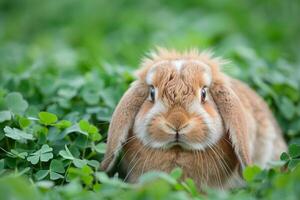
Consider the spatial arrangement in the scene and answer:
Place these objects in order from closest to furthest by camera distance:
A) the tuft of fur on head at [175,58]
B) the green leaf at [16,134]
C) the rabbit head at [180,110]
A: the rabbit head at [180,110] → the green leaf at [16,134] → the tuft of fur on head at [175,58]

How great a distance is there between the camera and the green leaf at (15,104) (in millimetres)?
5348

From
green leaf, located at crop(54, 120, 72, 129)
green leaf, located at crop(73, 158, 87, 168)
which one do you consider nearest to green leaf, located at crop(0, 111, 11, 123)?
green leaf, located at crop(54, 120, 72, 129)

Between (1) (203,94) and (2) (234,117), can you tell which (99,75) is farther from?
(2) (234,117)

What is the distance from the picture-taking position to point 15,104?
5375 mm

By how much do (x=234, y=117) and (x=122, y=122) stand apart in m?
0.83

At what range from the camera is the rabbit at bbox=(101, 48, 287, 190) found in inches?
187

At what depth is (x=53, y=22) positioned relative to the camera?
430 inches

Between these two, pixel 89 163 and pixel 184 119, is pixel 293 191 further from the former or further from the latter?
pixel 89 163

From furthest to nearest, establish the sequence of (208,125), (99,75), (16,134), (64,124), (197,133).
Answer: (99,75), (64,124), (16,134), (208,125), (197,133)

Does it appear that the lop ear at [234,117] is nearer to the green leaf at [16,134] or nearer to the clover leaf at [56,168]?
the clover leaf at [56,168]

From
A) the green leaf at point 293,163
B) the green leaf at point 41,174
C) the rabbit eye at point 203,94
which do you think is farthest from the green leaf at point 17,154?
the green leaf at point 293,163

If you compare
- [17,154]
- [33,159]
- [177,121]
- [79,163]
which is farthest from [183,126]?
[17,154]

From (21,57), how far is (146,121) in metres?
4.13

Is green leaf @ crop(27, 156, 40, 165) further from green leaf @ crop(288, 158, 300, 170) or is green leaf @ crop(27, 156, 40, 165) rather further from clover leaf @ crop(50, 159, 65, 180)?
green leaf @ crop(288, 158, 300, 170)
